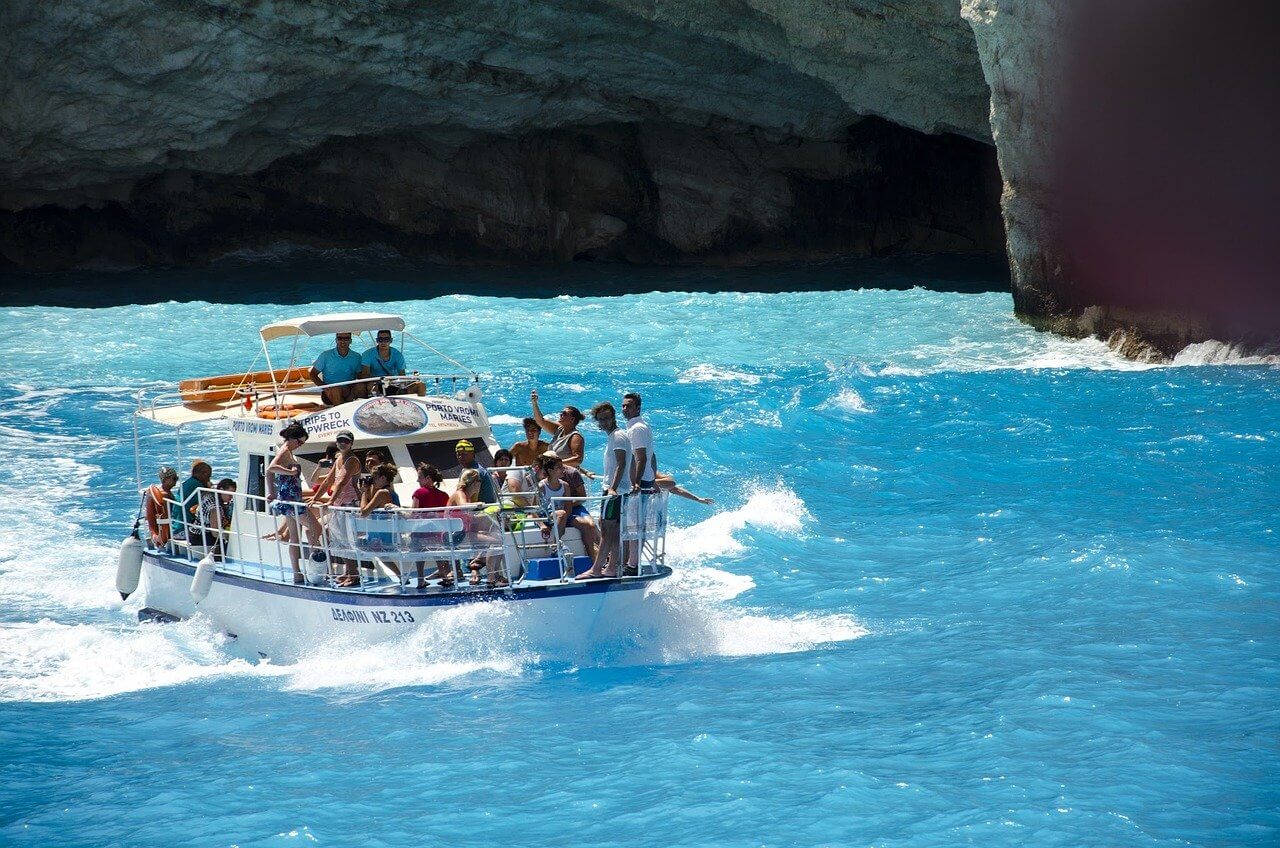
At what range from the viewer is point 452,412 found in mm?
13258

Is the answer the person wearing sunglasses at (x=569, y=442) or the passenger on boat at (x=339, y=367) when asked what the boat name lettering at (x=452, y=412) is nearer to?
the person wearing sunglasses at (x=569, y=442)

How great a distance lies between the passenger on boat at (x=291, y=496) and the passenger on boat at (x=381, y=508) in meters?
0.64

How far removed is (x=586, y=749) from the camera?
10055mm

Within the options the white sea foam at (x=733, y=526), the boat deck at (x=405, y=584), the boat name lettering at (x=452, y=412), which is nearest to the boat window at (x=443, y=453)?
the boat name lettering at (x=452, y=412)

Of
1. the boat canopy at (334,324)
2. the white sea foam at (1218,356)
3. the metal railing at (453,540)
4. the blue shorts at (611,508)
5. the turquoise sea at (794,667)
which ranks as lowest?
the turquoise sea at (794,667)

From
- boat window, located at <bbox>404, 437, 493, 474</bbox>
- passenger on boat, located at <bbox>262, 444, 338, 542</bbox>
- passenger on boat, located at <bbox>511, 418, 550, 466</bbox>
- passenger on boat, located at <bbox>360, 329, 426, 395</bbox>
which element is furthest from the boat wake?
passenger on boat, located at <bbox>360, 329, 426, 395</bbox>

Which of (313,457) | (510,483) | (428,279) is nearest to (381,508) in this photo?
(510,483)

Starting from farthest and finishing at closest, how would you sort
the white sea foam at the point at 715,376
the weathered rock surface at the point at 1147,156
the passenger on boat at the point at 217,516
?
1. the white sea foam at the point at 715,376
2. the weathered rock surface at the point at 1147,156
3. the passenger on boat at the point at 217,516

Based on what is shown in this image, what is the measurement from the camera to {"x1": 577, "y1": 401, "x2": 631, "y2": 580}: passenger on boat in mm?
11289

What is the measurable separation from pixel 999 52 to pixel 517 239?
15.9 metres

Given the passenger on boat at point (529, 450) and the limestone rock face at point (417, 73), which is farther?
the limestone rock face at point (417, 73)

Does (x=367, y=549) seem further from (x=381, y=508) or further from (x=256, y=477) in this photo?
(x=256, y=477)

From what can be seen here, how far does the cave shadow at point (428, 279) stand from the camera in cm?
3222

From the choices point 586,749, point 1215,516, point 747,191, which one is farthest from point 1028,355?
point 586,749
